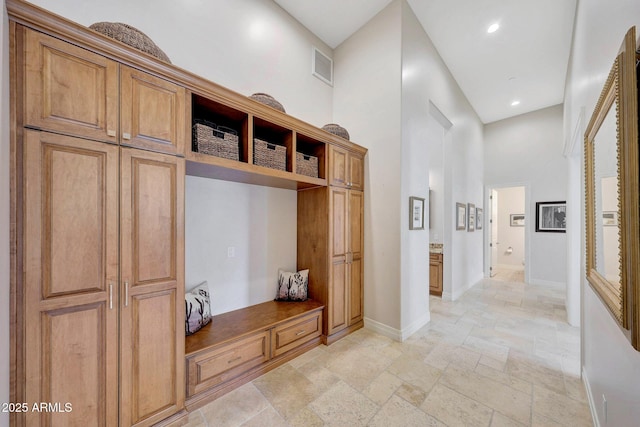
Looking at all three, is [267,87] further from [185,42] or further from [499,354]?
[499,354]

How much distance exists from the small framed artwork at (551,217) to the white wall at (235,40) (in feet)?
18.4

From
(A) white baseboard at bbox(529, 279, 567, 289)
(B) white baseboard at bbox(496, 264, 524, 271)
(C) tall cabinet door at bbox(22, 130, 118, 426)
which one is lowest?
(B) white baseboard at bbox(496, 264, 524, 271)

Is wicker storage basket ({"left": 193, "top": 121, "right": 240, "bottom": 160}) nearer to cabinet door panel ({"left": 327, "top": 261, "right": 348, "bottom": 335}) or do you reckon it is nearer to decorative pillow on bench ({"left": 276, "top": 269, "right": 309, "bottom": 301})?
decorative pillow on bench ({"left": 276, "top": 269, "right": 309, "bottom": 301})

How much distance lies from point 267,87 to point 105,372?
293cm

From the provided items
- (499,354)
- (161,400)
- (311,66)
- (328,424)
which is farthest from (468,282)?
(161,400)

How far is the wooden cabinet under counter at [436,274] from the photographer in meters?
4.57

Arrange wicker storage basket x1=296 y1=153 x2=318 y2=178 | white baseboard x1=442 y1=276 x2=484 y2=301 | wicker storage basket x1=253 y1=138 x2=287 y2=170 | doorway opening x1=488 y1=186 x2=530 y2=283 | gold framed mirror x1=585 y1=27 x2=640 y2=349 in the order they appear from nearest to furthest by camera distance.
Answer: gold framed mirror x1=585 y1=27 x2=640 y2=349, wicker storage basket x1=253 y1=138 x2=287 y2=170, wicker storage basket x1=296 y1=153 x2=318 y2=178, white baseboard x1=442 y1=276 x2=484 y2=301, doorway opening x1=488 y1=186 x2=530 y2=283

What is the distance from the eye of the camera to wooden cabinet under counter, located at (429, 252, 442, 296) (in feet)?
15.0

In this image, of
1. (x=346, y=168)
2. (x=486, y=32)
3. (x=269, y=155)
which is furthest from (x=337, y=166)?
(x=486, y=32)

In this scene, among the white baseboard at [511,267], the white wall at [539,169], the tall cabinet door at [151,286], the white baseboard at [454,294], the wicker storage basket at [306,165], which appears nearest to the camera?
the tall cabinet door at [151,286]

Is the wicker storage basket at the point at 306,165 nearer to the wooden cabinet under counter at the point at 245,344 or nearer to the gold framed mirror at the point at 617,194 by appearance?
the wooden cabinet under counter at the point at 245,344

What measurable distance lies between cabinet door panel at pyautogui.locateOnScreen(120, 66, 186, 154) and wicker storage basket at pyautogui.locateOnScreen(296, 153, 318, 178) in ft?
3.66

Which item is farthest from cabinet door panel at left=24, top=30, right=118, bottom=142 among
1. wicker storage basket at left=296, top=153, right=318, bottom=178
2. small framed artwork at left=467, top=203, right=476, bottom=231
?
small framed artwork at left=467, top=203, right=476, bottom=231

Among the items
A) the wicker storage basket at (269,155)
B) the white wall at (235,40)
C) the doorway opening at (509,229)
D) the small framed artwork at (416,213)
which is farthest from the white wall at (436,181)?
the doorway opening at (509,229)
